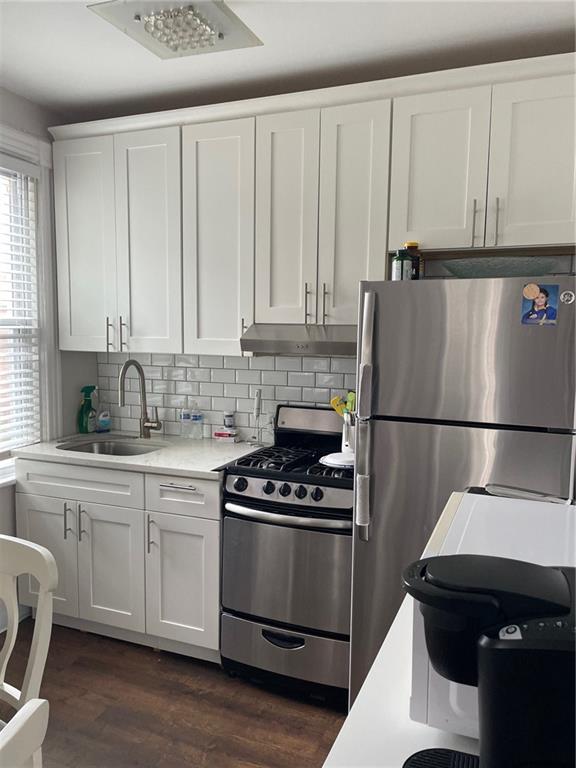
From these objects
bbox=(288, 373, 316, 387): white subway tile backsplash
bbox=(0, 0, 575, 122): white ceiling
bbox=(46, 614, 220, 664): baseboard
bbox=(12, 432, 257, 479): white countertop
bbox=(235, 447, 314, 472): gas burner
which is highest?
bbox=(0, 0, 575, 122): white ceiling

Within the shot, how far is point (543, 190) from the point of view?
2270mm

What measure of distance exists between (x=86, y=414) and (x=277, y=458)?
52.8 inches

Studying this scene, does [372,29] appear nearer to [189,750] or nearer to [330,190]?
[330,190]

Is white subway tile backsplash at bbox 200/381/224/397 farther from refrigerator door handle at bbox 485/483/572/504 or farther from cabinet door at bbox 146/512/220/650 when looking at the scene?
refrigerator door handle at bbox 485/483/572/504

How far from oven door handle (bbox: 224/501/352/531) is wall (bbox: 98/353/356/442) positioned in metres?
0.66

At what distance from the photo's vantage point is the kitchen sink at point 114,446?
3.17 metres

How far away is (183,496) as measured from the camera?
8.62 feet

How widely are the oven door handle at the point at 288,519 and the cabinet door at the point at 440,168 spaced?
1.16 m

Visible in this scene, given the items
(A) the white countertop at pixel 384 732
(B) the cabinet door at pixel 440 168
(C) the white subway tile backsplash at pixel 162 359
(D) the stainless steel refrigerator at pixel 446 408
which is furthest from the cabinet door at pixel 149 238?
(A) the white countertop at pixel 384 732

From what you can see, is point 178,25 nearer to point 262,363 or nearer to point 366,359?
point 366,359

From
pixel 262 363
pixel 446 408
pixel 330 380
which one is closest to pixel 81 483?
pixel 262 363

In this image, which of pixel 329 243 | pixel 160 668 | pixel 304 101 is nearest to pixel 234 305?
pixel 329 243

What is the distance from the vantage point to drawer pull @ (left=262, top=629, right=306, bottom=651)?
2.45 metres

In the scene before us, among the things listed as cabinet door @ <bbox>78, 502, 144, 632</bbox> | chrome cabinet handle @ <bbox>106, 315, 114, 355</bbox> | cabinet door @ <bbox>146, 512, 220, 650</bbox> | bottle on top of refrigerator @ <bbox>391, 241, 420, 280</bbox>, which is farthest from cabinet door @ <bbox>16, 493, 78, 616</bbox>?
bottle on top of refrigerator @ <bbox>391, 241, 420, 280</bbox>
